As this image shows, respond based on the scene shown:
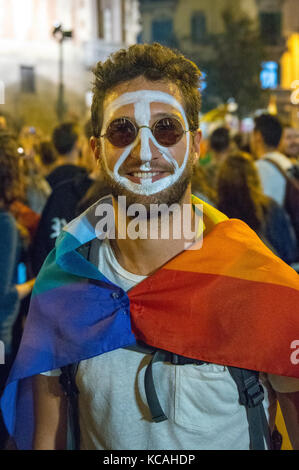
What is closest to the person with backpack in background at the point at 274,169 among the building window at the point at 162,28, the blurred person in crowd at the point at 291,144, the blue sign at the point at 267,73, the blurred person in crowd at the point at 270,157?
the blurred person in crowd at the point at 270,157

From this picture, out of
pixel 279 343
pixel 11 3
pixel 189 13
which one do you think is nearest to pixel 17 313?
pixel 279 343

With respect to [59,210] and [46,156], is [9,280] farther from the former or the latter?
[46,156]

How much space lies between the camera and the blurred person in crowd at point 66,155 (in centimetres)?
412

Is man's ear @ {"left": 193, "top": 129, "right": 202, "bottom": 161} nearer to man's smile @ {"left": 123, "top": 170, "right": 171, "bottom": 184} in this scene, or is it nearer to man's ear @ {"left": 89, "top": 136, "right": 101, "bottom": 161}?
man's smile @ {"left": 123, "top": 170, "right": 171, "bottom": 184}

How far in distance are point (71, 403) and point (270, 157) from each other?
3.17 m

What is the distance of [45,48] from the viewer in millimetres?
24812

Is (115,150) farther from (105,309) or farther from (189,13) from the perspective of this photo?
(189,13)

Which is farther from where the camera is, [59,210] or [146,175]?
[59,210]

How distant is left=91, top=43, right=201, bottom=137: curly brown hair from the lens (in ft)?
5.84

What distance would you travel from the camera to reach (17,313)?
2986mm

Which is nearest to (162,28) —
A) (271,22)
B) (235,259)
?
(271,22)

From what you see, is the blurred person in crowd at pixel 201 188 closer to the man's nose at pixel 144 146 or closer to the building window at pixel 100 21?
the man's nose at pixel 144 146

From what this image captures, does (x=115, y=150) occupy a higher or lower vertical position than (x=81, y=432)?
higher
